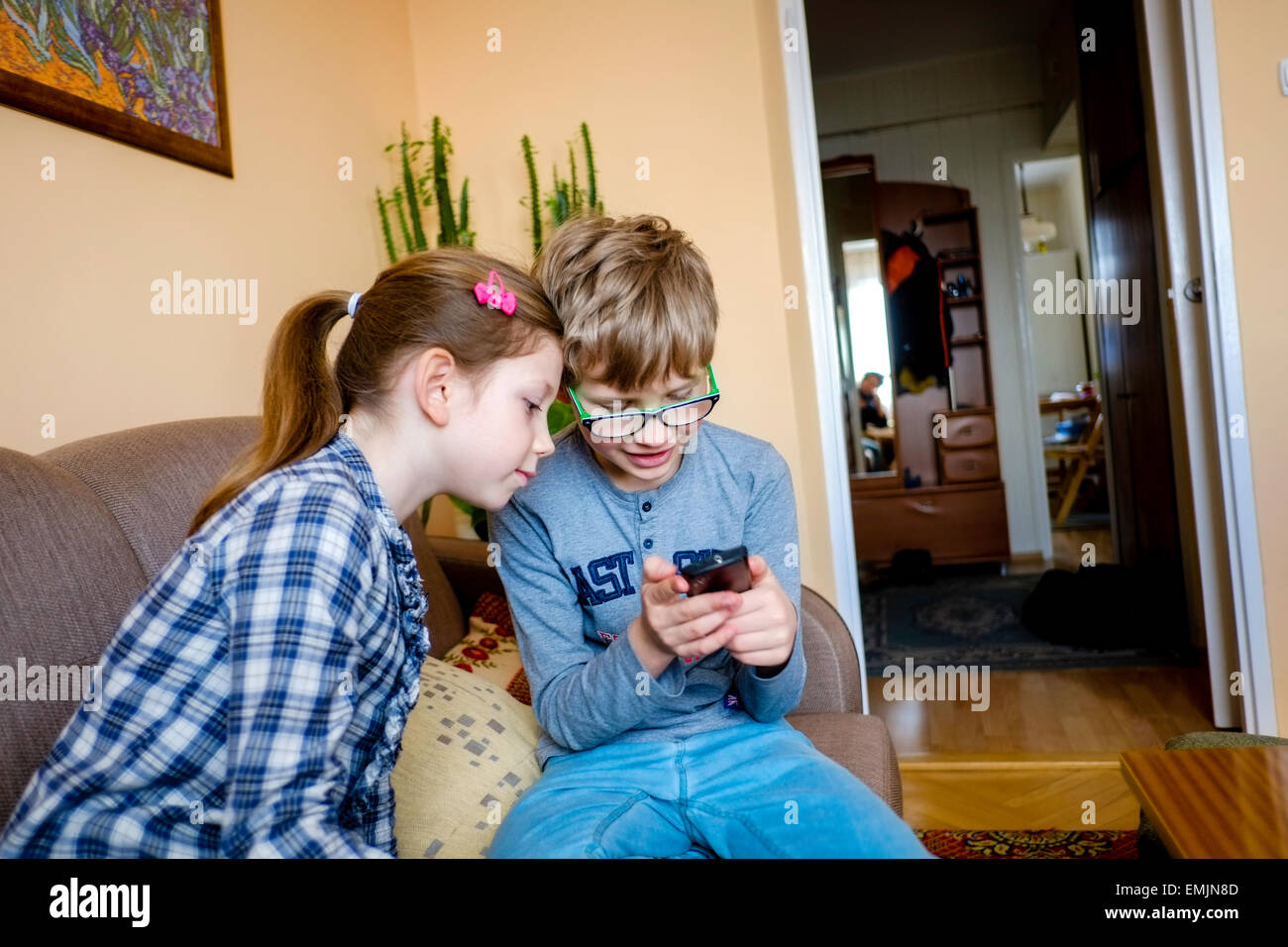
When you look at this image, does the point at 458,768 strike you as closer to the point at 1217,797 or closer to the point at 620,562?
the point at 620,562

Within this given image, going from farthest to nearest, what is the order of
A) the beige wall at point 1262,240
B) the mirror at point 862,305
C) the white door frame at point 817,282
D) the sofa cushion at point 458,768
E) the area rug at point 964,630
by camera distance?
1. the mirror at point 862,305
2. the area rug at point 964,630
3. the white door frame at point 817,282
4. the beige wall at point 1262,240
5. the sofa cushion at point 458,768

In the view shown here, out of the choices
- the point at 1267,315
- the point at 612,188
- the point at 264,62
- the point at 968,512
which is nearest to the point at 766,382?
the point at 612,188

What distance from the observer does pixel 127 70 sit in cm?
175

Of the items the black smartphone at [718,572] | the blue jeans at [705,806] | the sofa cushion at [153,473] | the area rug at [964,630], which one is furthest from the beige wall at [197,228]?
the area rug at [964,630]

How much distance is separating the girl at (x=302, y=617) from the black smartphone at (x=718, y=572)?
25 cm

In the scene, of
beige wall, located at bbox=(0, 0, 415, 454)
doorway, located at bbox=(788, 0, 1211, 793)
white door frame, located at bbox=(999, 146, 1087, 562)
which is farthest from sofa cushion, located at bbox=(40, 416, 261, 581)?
white door frame, located at bbox=(999, 146, 1087, 562)

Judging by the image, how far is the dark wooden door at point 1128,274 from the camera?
3369 millimetres

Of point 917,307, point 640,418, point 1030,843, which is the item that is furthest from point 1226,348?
point 917,307

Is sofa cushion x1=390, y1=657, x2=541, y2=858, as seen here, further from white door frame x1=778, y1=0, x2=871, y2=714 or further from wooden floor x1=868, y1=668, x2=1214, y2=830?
white door frame x1=778, y1=0, x2=871, y2=714

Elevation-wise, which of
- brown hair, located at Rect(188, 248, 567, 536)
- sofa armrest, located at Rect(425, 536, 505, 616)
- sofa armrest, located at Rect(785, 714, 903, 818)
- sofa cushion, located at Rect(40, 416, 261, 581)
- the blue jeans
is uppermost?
brown hair, located at Rect(188, 248, 567, 536)

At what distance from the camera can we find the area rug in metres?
3.34

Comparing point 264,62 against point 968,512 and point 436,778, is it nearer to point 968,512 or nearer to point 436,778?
point 436,778

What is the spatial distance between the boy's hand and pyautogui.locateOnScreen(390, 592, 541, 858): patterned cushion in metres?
0.37

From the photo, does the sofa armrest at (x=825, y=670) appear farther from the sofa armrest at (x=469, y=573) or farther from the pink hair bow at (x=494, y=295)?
the pink hair bow at (x=494, y=295)
